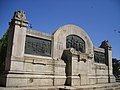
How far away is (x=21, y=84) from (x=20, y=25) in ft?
15.7

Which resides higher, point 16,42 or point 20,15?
point 20,15

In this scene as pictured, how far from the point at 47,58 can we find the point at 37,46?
1.46 m

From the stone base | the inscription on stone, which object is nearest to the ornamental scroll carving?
the inscription on stone

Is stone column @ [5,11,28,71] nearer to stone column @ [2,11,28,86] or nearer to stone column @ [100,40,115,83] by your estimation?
stone column @ [2,11,28,86]

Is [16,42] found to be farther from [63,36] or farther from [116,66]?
[116,66]

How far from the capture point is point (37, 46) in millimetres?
12883

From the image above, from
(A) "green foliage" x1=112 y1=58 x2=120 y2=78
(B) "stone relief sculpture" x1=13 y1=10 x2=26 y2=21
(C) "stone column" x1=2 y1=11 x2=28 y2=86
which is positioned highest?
(B) "stone relief sculpture" x1=13 y1=10 x2=26 y2=21

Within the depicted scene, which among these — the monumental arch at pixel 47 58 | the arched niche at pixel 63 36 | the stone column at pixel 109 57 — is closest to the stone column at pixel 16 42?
the monumental arch at pixel 47 58

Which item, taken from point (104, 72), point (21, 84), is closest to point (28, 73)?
point (21, 84)

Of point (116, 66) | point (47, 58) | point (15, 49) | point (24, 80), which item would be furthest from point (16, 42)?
point (116, 66)

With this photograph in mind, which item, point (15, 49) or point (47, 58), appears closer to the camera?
point (15, 49)

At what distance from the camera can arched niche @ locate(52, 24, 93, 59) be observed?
14152mm

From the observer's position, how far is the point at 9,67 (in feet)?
35.6

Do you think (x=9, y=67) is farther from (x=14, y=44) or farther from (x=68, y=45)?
(x=68, y=45)
